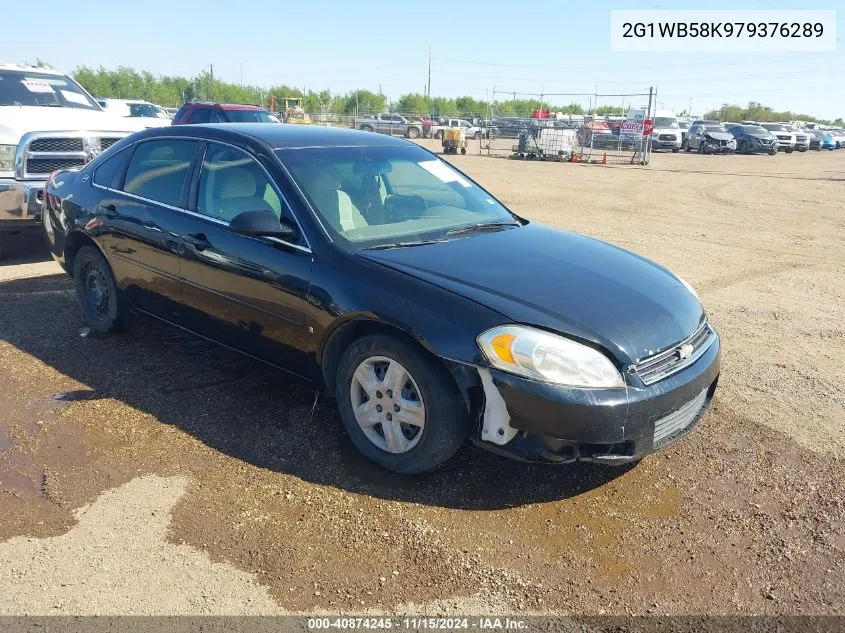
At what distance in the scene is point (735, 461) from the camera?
3.76m

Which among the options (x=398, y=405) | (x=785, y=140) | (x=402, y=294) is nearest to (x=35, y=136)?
(x=402, y=294)

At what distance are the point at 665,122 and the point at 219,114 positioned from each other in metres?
28.8

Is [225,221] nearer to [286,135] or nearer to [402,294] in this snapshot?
[286,135]

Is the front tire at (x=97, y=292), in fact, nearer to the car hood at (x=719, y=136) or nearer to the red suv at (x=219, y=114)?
the red suv at (x=219, y=114)

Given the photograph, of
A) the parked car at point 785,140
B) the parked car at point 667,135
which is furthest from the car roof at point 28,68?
the parked car at point 785,140

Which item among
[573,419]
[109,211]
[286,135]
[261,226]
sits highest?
[286,135]

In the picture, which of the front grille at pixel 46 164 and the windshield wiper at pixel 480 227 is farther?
the front grille at pixel 46 164

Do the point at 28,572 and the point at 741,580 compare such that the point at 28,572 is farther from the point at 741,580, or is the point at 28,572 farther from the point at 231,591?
the point at 741,580

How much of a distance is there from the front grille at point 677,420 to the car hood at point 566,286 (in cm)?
32

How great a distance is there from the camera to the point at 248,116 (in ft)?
54.0

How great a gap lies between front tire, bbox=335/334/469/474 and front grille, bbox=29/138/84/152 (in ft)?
19.9

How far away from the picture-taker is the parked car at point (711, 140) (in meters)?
36.9

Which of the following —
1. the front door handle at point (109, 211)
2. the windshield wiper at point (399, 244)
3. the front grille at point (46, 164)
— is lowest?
the front door handle at point (109, 211)

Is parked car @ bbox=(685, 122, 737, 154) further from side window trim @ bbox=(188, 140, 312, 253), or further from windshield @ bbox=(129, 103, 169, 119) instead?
side window trim @ bbox=(188, 140, 312, 253)
